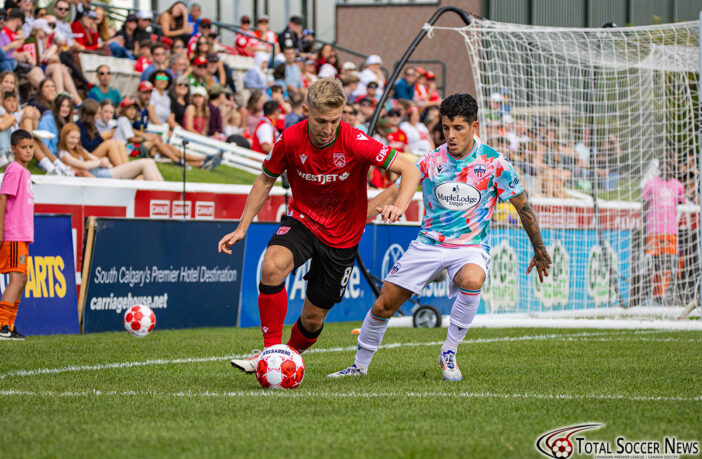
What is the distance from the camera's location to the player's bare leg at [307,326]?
7188mm

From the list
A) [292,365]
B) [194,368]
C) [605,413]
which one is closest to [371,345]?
[292,365]

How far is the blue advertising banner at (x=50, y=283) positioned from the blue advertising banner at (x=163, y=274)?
220 mm

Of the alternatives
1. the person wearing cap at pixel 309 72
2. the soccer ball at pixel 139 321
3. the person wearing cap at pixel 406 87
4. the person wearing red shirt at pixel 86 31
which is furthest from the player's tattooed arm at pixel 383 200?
the person wearing cap at pixel 406 87

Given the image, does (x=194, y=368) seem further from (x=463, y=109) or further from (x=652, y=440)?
(x=652, y=440)

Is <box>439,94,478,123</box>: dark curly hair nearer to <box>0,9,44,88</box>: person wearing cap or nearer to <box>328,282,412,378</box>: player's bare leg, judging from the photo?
<box>328,282,412,378</box>: player's bare leg

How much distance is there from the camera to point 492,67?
1422cm

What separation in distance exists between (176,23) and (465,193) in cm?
1426

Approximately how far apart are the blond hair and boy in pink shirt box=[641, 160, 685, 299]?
9.40 m

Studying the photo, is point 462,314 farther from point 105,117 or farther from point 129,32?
point 129,32

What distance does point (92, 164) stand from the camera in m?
13.9

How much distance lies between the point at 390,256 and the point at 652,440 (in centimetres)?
1009

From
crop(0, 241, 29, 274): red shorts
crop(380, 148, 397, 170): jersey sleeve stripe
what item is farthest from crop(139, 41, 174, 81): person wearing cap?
crop(380, 148, 397, 170): jersey sleeve stripe

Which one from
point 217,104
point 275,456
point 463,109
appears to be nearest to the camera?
point 275,456

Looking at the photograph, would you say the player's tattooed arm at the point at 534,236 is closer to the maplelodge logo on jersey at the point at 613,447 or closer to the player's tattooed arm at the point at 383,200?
the player's tattooed arm at the point at 383,200
